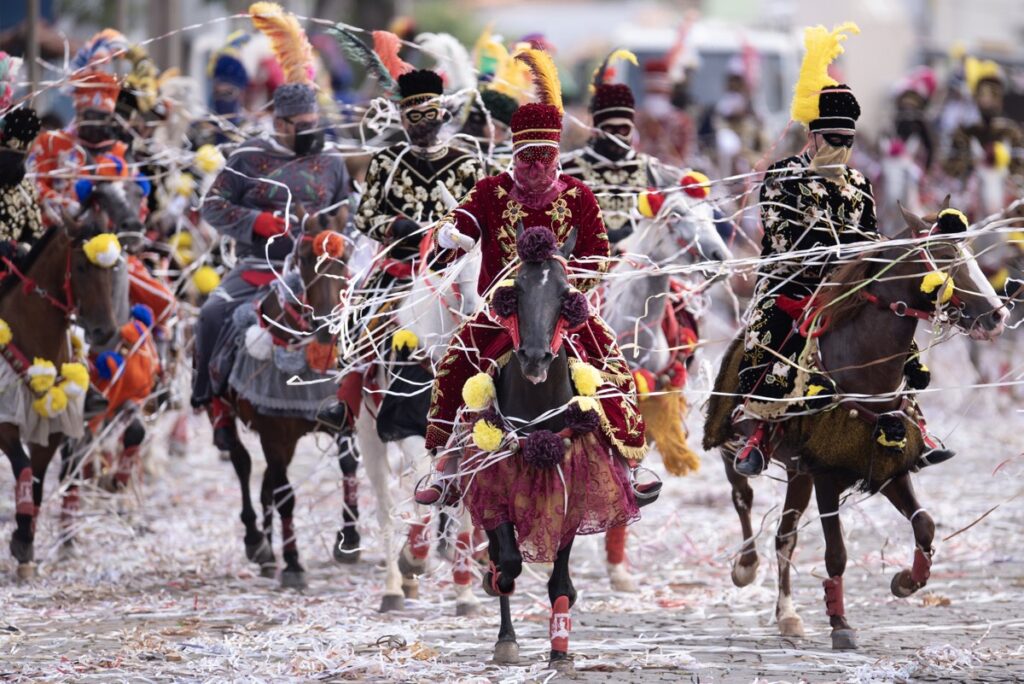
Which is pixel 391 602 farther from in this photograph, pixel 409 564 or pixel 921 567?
pixel 921 567

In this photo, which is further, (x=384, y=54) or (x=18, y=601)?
(x=384, y=54)

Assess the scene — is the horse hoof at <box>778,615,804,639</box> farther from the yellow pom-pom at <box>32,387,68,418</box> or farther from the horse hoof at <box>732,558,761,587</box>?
the yellow pom-pom at <box>32,387,68,418</box>

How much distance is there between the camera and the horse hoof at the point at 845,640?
866cm

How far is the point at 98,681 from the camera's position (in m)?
7.95

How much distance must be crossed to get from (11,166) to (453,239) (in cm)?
361

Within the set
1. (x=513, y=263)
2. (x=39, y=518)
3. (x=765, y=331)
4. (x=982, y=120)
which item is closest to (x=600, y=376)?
(x=513, y=263)

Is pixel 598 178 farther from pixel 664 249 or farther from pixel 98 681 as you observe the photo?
pixel 98 681

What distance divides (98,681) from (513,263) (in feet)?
8.74

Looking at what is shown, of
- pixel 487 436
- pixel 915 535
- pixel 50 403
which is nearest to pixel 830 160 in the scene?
pixel 915 535

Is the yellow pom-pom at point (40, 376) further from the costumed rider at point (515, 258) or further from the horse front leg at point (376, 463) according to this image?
the costumed rider at point (515, 258)

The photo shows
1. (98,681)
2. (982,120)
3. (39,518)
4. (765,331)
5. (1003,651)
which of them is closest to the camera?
(98,681)

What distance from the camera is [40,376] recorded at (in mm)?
10422

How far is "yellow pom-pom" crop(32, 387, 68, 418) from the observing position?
10.4 m

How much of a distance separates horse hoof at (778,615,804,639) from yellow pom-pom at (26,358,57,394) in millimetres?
4477
